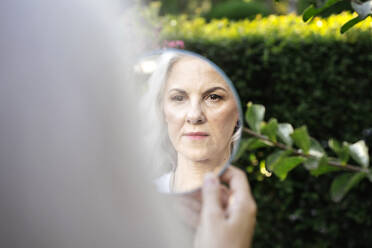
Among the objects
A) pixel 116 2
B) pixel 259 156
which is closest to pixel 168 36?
pixel 259 156

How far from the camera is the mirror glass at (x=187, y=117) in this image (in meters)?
0.84

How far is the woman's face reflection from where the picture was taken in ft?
2.79

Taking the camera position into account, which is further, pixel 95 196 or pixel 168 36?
pixel 168 36

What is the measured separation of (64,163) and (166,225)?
217 millimetres

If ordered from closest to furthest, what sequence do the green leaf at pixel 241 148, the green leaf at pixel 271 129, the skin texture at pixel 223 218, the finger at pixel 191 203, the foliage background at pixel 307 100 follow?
the skin texture at pixel 223 218 < the finger at pixel 191 203 < the green leaf at pixel 241 148 < the green leaf at pixel 271 129 < the foliage background at pixel 307 100

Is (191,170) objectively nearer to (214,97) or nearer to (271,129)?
(214,97)

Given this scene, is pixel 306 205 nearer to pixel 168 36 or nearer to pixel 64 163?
pixel 168 36

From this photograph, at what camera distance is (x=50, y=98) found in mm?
616

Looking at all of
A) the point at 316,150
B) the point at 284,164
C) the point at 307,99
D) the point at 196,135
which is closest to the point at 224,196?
the point at 196,135

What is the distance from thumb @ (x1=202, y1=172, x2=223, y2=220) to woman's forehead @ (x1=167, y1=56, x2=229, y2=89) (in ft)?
0.74

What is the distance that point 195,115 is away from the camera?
0.84m

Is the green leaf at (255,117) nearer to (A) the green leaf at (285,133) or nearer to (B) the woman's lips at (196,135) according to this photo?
(A) the green leaf at (285,133)

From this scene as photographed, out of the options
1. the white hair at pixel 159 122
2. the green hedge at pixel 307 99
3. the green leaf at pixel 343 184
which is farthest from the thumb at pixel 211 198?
the green hedge at pixel 307 99

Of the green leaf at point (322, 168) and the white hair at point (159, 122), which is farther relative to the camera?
the green leaf at point (322, 168)
